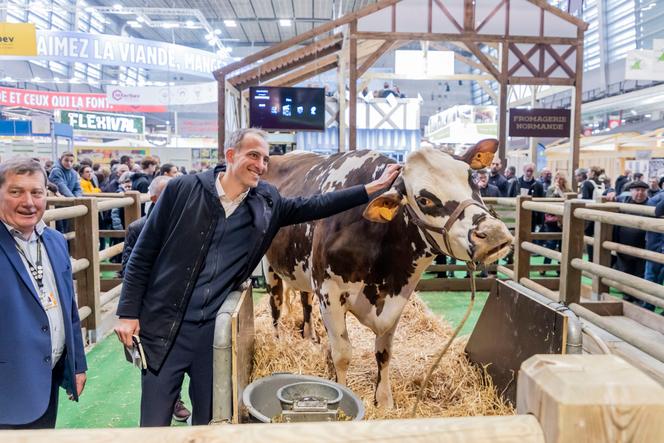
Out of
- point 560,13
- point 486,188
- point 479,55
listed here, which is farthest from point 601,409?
point 560,13

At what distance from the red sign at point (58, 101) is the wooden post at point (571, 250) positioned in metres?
20.0

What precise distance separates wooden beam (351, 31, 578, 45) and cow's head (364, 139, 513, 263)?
23.5 ft

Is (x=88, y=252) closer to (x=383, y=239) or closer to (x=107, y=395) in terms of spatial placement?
(x=107, y=395)

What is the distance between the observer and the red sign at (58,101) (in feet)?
70.3

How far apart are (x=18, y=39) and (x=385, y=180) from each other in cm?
1380

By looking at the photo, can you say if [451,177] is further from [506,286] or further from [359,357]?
[359,357]

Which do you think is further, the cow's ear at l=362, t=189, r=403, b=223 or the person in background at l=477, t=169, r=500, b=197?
the person in background at l=477, t=169, r=500, b=197

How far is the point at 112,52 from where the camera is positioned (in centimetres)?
1461

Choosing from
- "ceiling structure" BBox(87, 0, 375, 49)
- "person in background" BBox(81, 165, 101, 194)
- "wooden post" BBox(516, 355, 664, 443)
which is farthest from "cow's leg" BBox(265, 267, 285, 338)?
"ceiling structure" BBox(87, 0, 375, 49)

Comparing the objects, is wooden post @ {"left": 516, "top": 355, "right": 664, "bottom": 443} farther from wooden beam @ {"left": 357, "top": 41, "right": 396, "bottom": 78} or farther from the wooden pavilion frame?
wooden beam @ {"left": 357, "top": 41, "right": 396, "bottom": 78}

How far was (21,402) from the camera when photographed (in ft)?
6.57

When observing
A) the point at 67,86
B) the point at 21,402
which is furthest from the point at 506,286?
the point at 67,86

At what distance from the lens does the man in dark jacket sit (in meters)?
2.28

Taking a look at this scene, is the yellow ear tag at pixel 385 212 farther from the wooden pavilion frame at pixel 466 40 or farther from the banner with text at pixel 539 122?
the banner with text at pixel 539 122
